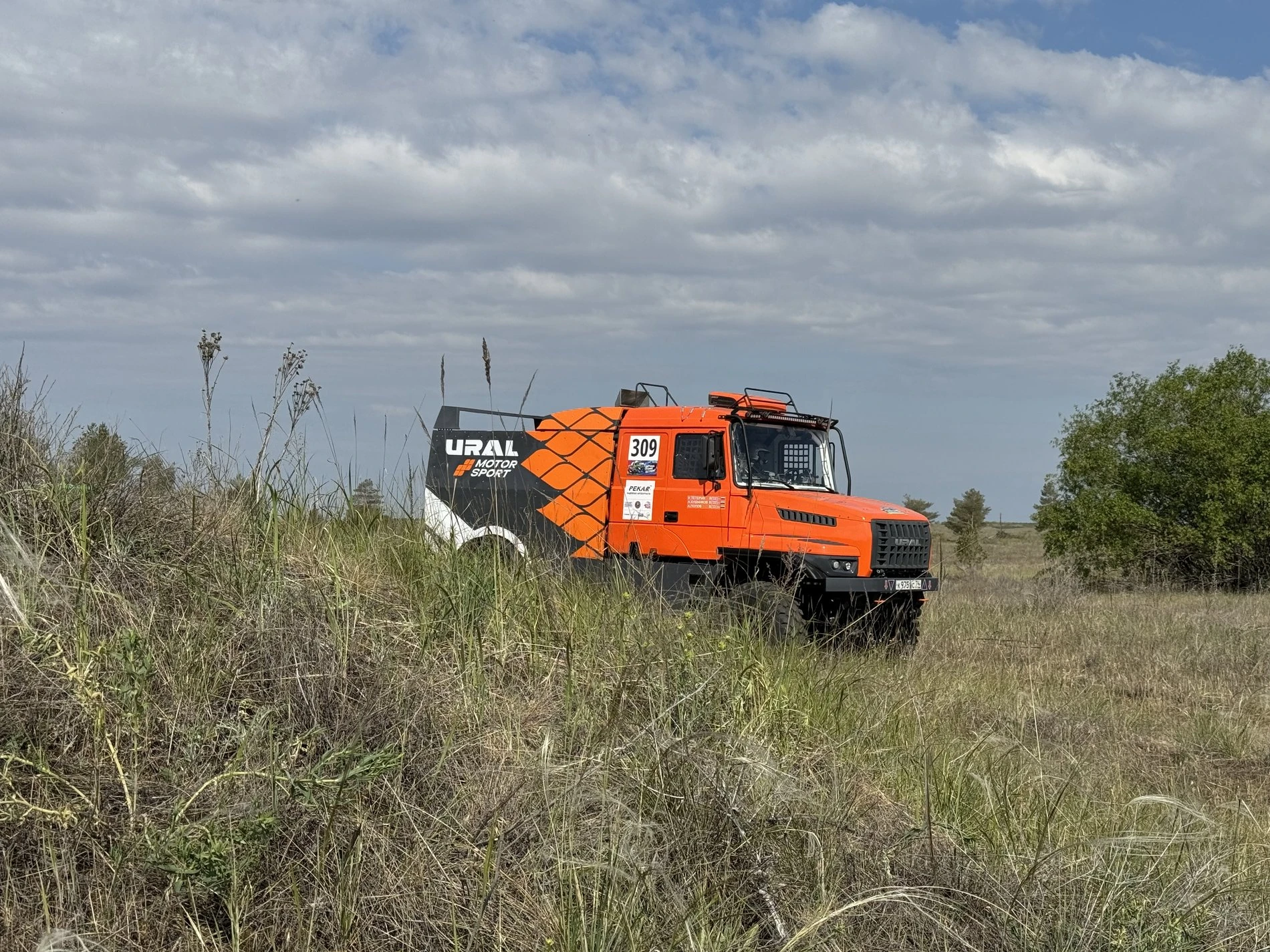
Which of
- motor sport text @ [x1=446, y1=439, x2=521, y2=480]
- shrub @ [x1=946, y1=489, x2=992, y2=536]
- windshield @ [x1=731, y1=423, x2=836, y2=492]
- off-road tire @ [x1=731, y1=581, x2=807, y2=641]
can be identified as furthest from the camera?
shrub @ [x1=946, y1=489, x2=992, y2=536]

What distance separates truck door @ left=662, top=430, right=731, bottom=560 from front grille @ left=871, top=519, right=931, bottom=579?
1.50m

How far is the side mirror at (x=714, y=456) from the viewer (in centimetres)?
1141

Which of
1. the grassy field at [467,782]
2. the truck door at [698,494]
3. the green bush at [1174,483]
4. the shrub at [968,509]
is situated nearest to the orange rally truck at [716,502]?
the truck door at [698,494]

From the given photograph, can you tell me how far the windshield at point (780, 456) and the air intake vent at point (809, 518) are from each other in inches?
14.0

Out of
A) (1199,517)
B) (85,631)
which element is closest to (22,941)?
(85,631)

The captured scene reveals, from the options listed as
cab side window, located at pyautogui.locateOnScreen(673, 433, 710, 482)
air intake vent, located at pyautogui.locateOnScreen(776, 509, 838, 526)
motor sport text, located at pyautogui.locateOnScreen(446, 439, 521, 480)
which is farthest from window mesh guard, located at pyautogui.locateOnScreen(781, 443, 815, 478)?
motor sport text, located at pyautogui.locateOnScreen(446, 439, 521, 480)

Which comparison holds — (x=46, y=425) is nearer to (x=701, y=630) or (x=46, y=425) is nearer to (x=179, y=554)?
(x=179, y=554)

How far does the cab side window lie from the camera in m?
11.6

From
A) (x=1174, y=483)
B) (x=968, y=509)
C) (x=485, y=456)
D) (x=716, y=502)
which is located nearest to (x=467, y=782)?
(x=716, y=502)

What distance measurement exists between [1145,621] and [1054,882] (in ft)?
37.6

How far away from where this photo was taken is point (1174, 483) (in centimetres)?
2461

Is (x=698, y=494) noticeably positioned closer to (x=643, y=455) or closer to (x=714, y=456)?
(x=714, y=456)

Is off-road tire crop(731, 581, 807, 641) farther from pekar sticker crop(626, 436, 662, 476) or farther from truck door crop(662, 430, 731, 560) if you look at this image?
pekar sticker crop(626, 436, 662, 476)

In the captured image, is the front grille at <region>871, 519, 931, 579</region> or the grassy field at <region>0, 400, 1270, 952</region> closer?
the grassy field at <region>0, 400, 1270, 952</region>
